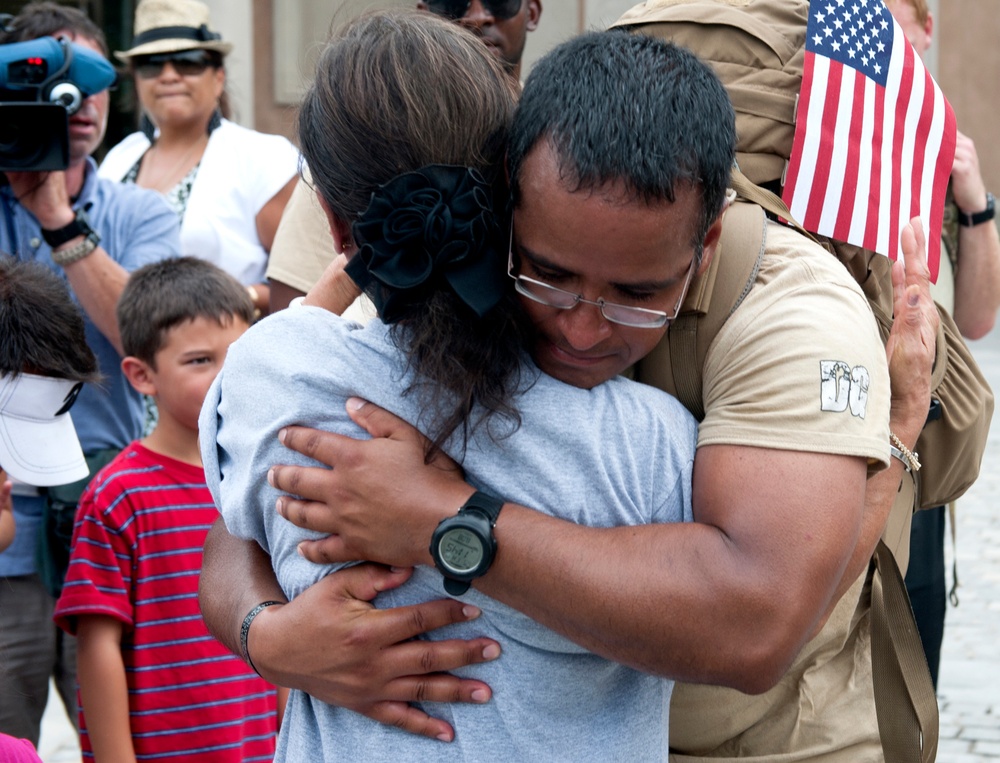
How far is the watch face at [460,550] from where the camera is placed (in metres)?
1.56

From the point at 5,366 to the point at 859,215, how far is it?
5.36 ft

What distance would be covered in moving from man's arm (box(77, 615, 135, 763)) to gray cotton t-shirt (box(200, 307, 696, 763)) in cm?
146

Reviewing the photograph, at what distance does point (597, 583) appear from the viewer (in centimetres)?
156

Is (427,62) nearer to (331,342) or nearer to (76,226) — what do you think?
(331,342)

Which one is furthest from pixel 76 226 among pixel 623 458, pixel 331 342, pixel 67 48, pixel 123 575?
pixel 623 458

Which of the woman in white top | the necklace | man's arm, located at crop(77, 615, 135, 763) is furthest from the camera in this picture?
the necklace

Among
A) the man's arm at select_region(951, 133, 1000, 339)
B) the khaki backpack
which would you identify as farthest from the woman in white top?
the khaki backpack

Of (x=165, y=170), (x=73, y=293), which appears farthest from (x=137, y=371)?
(x=165, y=170)

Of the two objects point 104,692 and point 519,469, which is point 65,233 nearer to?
point 104,692

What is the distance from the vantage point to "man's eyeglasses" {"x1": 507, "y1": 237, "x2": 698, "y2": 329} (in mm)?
1613

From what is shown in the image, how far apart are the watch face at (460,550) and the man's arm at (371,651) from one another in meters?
0.11

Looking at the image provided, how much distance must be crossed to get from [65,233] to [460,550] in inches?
96.6

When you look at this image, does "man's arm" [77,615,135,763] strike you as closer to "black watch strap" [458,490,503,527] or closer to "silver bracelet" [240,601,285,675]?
"silver bracelet" [240,601,285,675]

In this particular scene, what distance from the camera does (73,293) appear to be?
365 cm
